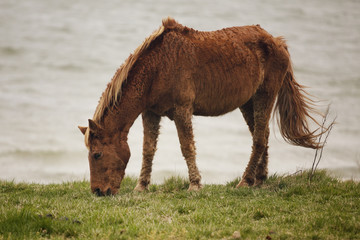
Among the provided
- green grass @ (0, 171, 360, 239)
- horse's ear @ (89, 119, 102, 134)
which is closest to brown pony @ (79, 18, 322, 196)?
horse's ear @ (89, 119, 102, 134)

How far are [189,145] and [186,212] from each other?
1.66 metres

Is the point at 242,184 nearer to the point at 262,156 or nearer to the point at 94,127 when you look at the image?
the point at 262,156

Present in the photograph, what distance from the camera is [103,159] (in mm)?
7051

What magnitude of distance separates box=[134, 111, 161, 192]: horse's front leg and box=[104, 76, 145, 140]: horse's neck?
0.76 m

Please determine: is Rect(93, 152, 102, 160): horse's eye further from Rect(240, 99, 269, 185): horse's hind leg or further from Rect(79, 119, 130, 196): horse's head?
Rect(240, 99, 269, 185): horse's hind leg

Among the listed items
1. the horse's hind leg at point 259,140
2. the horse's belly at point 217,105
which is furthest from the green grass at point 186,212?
the horse's belly at point 217,105

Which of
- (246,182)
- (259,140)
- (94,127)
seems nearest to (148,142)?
(94,127)

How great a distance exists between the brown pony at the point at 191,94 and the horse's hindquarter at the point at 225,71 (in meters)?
0.02

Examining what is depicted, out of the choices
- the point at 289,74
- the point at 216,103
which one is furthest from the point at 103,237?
the point at 289,74

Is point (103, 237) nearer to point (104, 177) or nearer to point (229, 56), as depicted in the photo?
point (104, 177)

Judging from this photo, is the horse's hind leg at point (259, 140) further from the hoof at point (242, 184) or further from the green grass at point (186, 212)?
the green grass at point (186, 212)

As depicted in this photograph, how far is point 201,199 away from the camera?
6.82m

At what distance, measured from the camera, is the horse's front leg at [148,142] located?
8.00 m

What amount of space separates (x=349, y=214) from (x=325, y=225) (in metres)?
0.62
